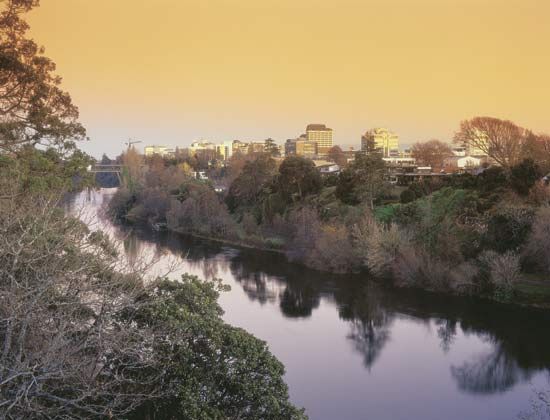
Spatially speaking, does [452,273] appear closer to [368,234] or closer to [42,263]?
[368,234]

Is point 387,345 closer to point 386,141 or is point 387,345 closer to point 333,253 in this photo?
point 333,253

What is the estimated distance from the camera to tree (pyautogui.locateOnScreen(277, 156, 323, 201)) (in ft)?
108

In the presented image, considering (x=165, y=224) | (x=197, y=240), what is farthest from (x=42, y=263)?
(x=165, y=224)

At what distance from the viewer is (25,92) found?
402 inches

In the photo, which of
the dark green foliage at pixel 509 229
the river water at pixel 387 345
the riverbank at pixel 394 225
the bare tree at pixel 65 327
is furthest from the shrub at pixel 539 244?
the bare tree at pixel 65 327

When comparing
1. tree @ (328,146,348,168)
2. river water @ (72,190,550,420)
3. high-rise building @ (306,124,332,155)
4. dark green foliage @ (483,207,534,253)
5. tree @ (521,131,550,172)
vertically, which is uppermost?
high-rise building @ (306,124,332,155)

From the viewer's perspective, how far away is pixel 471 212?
23.4m

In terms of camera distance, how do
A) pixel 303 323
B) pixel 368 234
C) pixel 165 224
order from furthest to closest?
pixel 165 224, pixel 368 234, pixel 303 323

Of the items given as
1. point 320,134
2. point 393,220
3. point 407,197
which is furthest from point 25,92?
point 320,134

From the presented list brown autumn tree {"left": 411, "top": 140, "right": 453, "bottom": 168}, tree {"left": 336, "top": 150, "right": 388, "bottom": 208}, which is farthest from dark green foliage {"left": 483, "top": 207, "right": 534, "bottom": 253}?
brown autumn tree {"left": 411, "top": 140, "right": 453, "bottom": 168}

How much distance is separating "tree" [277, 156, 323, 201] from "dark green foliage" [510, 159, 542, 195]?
1203 cm

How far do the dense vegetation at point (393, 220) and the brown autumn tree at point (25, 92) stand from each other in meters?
12.5

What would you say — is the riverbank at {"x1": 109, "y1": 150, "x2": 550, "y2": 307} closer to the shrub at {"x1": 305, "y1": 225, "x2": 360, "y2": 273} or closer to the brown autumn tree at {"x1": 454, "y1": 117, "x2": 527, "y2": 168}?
the shrub at {"x1": 305, "y1": 225, "x2": 360, "y2": 273}

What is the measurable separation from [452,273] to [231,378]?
1448 centimetres
